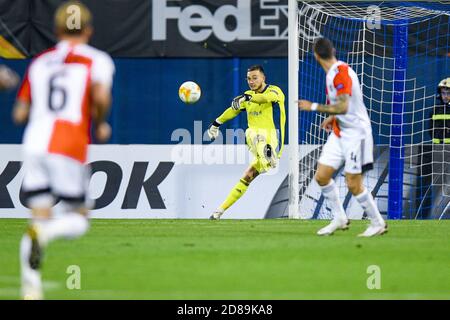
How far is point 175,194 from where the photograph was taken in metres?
19.3

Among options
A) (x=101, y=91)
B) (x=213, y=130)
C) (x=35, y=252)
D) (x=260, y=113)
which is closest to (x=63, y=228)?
(x=35, y=252)

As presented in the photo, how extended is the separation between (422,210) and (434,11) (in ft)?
11.3

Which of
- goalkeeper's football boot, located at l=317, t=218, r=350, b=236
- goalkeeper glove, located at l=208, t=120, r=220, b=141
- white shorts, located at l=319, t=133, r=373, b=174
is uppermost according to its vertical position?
white shorts, located at l=319, t=133, r=373, b=174

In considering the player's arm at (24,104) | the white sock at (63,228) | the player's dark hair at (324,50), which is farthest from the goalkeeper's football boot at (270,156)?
the white sock at (63,228)

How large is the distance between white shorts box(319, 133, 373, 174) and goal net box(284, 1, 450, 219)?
17.5 ft

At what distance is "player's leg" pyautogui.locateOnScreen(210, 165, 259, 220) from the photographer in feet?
58.7

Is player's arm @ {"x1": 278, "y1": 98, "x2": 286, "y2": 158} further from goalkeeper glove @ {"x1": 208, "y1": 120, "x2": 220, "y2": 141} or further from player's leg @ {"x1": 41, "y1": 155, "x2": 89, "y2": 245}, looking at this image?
player's leg @ {"x1": 41, "y1": 155, "x2": 89, "y2": 245}

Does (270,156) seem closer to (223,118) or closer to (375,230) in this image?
(223,118)

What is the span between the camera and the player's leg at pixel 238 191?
58.7 feet

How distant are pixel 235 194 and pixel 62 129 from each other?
1011 cm

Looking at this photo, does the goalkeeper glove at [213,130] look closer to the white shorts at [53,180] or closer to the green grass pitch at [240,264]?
the green grass pitch at [240,264]

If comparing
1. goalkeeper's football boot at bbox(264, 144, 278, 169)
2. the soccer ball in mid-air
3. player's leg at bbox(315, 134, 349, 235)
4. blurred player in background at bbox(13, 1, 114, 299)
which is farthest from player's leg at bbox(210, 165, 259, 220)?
blurred player in background at bbox(13, 1, 114, 299)

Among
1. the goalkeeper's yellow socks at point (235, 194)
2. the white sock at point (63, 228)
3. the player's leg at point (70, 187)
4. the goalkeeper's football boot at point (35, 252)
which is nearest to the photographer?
the white sock at point (63, 228)
